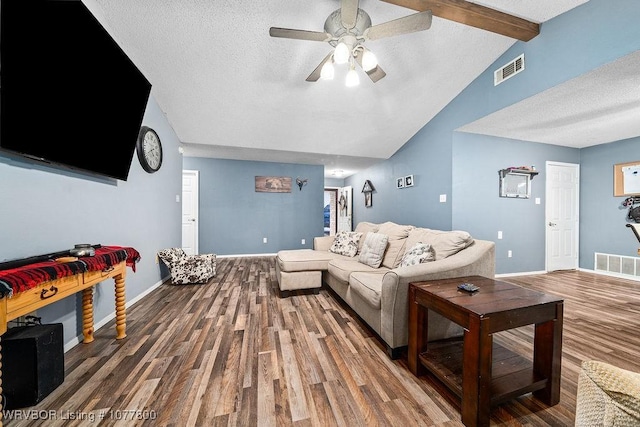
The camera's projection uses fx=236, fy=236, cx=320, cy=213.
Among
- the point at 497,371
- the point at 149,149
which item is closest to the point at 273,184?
the point at 149,149

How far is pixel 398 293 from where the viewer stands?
5.50 feet

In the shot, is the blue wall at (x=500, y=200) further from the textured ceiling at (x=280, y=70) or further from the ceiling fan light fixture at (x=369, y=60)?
the ceiling fan light fixture at (x=369, y=60)

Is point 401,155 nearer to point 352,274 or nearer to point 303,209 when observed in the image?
point 303,209

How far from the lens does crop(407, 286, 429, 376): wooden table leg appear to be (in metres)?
1.55

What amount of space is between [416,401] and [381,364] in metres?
0.34

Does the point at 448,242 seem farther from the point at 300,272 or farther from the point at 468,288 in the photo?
the point at 300,272

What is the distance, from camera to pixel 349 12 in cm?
166

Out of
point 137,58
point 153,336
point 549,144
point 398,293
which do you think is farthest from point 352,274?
point 549,144

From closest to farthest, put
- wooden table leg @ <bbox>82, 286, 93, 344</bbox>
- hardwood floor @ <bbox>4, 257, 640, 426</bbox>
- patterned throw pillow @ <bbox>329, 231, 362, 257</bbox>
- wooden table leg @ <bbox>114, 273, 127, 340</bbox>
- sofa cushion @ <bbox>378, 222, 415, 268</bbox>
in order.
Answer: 1. hardwood floor @ <bbox>4, 257, 640, 426</bbox>
2. wooden table leg @ <bbox>82, 286, 93, 344</bbox>
3. wooden table leg @ <bbox>114, 273, 127, 340</bbox>
4. sofa cushion @ <bbox>378, 222, 415, 268</bbox>
5. patterned throw pillow @ <bbox>329, 231, 362, 257</bbox>

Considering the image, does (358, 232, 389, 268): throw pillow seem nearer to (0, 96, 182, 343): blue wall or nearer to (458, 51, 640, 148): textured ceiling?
(458, 51, 640, 148): textured ceiling

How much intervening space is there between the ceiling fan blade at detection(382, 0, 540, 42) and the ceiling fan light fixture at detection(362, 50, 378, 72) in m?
0.56

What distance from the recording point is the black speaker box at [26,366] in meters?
1.24

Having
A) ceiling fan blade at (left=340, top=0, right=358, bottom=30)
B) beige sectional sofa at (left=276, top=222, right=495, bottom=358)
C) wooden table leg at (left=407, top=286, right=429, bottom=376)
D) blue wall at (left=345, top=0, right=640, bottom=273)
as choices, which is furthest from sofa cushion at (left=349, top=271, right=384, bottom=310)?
blue wall at (left=345, top=0, right=640, bottom=273)

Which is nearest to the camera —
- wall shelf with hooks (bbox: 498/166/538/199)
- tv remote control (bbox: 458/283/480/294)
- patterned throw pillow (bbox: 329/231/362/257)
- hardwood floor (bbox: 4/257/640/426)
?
hardwood floor (bbox: 4/257/640/426)
